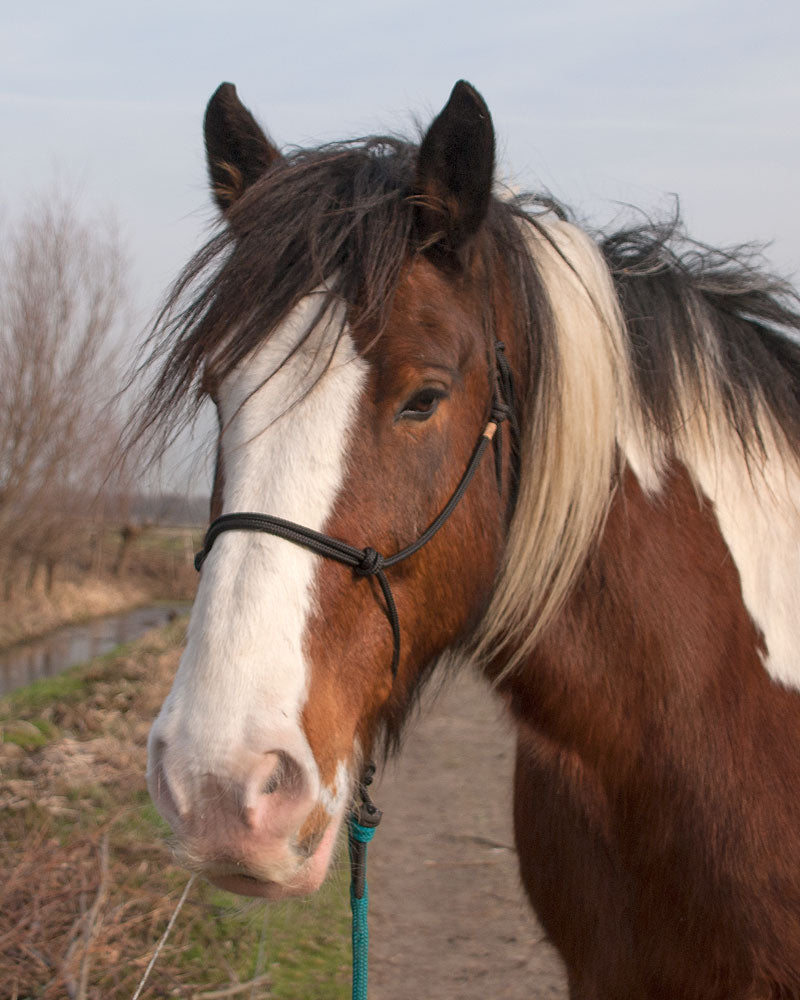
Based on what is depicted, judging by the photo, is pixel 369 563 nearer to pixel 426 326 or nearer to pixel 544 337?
pixel 426 326

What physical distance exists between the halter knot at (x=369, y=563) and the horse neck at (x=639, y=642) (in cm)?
52

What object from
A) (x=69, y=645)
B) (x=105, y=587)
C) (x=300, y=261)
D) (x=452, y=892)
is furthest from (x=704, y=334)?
(x=105, y=587)

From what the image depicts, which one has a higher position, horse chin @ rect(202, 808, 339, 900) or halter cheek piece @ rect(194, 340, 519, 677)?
halter cheek piece @ rect(194, 340, 519, 677)

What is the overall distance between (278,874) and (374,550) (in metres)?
0.56

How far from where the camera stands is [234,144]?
2.14 m

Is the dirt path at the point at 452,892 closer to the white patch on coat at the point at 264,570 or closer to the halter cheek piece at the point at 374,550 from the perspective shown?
the halter cheek piece at the point at 374,550

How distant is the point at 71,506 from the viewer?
23906 mm

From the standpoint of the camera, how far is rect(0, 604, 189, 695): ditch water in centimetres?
1694

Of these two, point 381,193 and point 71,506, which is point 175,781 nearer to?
point 381,193

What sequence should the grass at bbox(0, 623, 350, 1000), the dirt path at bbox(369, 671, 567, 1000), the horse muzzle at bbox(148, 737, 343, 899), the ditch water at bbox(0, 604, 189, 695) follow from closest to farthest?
the horse muzzle at bbox(148, 737, 343, 899) → the grass at bbox(0, 623, 350, 1000) → the dirt path at bbox(369, 671, 567, 1000) → the ditch water at bbox(0, 604, 189, 695)

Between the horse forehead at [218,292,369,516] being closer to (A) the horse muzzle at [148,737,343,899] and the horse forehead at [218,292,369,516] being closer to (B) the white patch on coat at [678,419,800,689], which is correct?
(A) the horse muzzle at [148,737,343,899]

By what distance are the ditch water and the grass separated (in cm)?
1018

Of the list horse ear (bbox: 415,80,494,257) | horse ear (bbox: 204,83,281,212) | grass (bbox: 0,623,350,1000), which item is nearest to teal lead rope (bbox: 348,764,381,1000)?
grass (bbox: 0,623,350,1000)

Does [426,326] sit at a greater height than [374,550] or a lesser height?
greater
